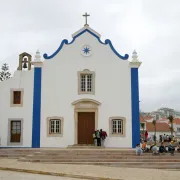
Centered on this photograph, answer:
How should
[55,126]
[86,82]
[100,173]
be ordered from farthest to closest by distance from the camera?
[86,82] → [55,126] → [100,173]

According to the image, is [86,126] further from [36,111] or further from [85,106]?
[36,111]

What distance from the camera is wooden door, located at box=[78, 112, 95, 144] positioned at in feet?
68.4

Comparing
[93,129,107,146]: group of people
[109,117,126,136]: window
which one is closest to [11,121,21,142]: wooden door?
[93,129,107,146]: group of people

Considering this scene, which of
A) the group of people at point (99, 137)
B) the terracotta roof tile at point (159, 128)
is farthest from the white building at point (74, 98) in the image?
the terracotta roof tile at point (159, 128)

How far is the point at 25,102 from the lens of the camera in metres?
21.2

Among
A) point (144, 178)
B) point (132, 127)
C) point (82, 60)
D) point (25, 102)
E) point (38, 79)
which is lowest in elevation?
point (144, 178)

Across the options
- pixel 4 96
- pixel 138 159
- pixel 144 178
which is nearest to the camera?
pixel 144 178

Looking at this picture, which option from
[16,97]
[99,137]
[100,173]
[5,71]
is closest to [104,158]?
[100,173]

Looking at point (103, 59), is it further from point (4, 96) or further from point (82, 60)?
point (4, 96)

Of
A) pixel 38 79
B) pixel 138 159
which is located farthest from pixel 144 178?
pixel 38 79

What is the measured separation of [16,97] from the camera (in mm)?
21562

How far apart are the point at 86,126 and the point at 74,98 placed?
6.42 feet

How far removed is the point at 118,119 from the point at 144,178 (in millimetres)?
9633

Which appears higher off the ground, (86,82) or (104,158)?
(86,82)
